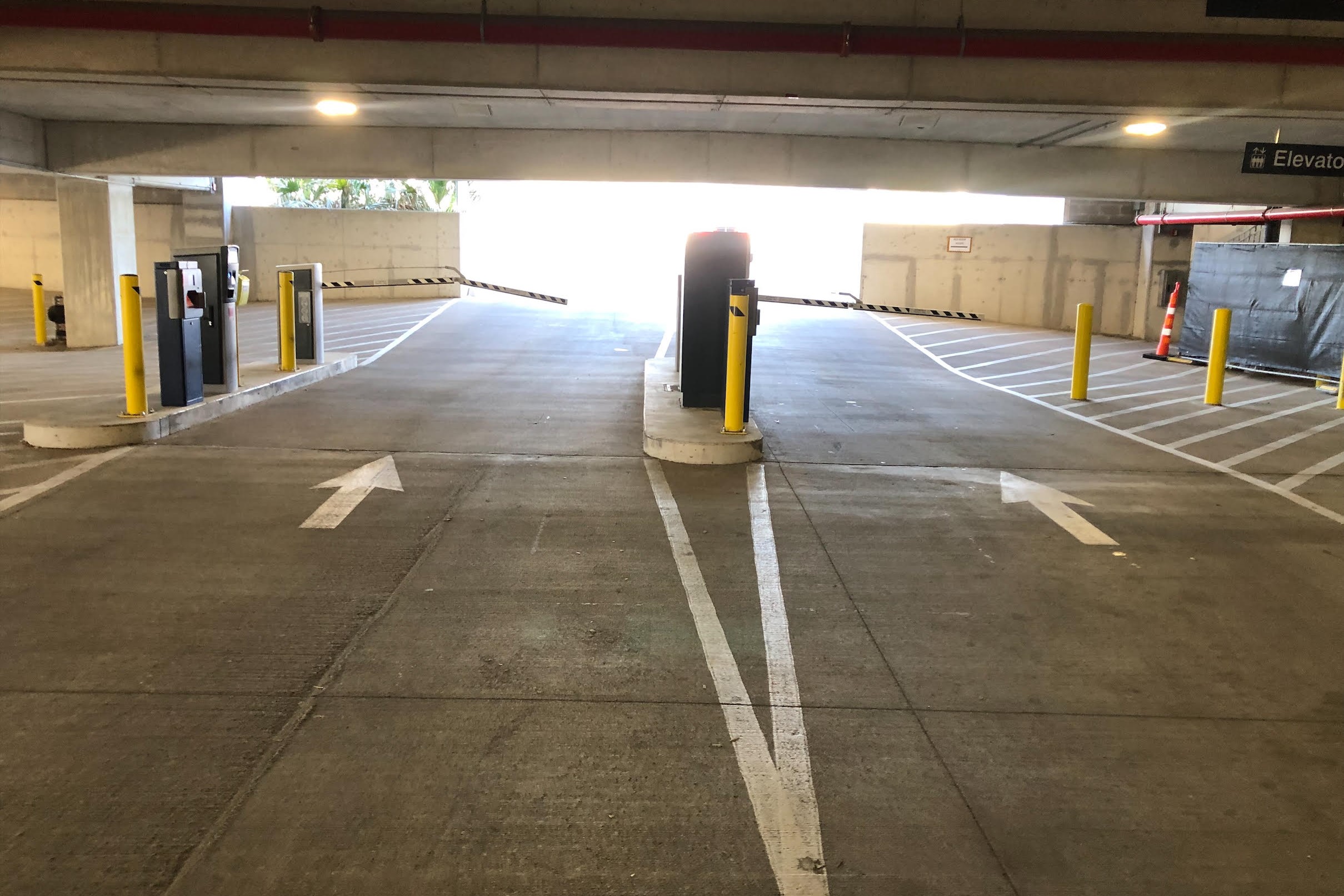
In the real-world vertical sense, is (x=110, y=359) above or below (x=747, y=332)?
below

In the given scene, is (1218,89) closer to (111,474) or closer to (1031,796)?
(1031,796)

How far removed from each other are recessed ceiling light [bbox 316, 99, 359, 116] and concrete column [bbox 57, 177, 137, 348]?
6.71 meters

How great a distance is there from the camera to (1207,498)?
8.13 meters

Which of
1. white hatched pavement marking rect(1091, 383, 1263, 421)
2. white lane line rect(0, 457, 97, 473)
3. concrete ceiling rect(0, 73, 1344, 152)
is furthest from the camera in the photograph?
white hatched pavement marking rect(1091, 383, 1263, 421)

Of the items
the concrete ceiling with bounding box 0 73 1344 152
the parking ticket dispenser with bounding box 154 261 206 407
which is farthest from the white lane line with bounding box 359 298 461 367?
the parking ticket dispenser with bounding box 154 261 206 407

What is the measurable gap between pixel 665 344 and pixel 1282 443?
969 cm

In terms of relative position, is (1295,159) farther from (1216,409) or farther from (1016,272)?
(1016,272)

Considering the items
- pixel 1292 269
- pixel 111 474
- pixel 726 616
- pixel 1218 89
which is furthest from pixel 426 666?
pixel 1292 269

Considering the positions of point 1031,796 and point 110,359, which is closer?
point 1031,796

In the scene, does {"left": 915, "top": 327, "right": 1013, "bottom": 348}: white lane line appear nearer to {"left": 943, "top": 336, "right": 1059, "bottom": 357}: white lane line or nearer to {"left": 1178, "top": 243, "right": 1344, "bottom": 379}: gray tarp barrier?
{"left": 943, "top": 336, "right": 1059, "bottom": 357}: white lane line

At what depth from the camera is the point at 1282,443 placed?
34.8 feet

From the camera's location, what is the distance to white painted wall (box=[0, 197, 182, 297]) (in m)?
27.8

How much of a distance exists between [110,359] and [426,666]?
1402 cm

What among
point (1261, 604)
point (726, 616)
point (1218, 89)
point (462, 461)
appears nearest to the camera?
point (726, 616)
